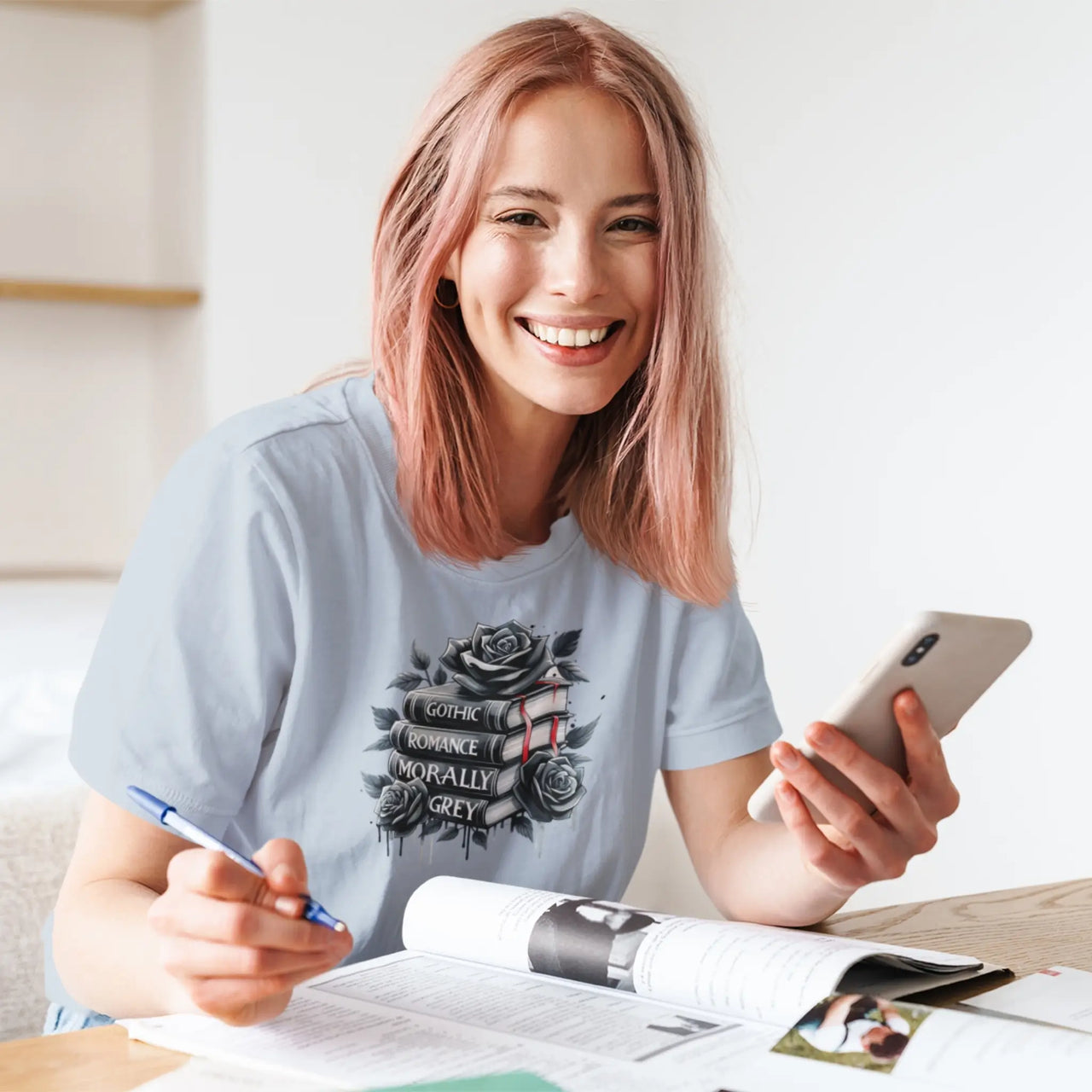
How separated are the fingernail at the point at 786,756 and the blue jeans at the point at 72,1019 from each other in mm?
455

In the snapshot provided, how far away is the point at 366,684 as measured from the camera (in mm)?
1036

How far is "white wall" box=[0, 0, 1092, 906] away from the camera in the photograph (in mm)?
2312

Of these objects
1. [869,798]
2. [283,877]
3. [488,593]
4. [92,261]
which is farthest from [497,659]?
[92,261]

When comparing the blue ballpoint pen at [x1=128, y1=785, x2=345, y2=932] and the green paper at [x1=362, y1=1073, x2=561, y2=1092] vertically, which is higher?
the blue ballpoint pen at [x1=128, y1=785, x2=345, y2=932]

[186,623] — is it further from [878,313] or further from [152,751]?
[878,313]

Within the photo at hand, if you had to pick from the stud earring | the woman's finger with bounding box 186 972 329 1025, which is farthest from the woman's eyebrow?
the woman's finger with bounding box 186 972 329 1025

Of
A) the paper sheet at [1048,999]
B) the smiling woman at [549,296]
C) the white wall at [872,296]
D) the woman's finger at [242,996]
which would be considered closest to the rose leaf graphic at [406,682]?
the smiling woman at [549,296]

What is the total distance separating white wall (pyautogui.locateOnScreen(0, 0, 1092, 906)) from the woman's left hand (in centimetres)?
143

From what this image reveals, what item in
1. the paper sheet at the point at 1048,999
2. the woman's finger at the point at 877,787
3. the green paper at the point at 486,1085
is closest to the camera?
the green paper at the point at 486,1085

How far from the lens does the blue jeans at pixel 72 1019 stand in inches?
37.7

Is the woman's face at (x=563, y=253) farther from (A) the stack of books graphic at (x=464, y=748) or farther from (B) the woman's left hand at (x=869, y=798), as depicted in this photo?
(B) the woman's left hand at (x=869, y=798)

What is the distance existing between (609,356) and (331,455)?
241mm

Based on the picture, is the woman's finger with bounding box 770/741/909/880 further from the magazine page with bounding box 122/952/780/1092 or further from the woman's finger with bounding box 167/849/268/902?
the woman's finger with bounding box 167/849/268/902

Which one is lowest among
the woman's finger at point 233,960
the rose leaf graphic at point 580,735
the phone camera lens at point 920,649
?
the rose leaf graphic at point 580,735
